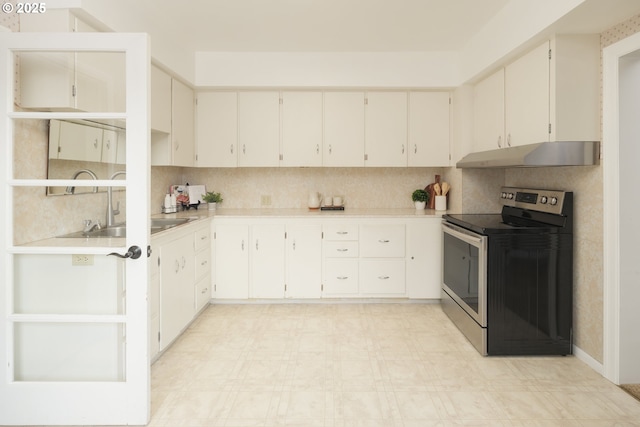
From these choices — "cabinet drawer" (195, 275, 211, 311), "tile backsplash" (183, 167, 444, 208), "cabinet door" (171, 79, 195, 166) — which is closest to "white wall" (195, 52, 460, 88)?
"cabinet door" (171, 79, 195, 166)

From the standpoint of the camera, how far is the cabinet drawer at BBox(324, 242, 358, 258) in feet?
13.6

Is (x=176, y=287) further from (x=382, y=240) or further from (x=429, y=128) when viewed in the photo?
(x=429, y=128)

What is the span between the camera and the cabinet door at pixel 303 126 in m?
4.36

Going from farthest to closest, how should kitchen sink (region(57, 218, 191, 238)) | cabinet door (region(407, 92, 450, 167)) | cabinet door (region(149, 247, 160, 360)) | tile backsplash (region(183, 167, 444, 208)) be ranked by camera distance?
tile backsplash (region(183, 167, 444, 208)) < cabinet door (region(407, 92, 450, 167)) < cabinet door (region(149, 247, 160, 360)) < kitchen sink (region(57, 218, 191, 238))

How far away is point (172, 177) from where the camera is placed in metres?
4.53

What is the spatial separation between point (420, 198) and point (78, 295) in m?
3.35

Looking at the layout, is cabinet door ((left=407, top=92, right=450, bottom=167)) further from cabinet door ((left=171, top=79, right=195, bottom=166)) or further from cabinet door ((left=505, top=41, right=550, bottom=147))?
cabinet door ((left=171, top=79, right=195, bottom=166))

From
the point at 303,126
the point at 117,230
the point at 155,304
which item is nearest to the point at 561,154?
the point at 303,126

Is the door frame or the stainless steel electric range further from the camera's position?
the stainless steel electric range

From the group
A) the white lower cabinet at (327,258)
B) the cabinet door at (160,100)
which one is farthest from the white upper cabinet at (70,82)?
the white lower cabinet at (327,258)

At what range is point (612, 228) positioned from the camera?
8.34 feet

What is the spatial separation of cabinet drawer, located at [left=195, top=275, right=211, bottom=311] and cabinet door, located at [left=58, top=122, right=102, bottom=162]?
1709 millimetres

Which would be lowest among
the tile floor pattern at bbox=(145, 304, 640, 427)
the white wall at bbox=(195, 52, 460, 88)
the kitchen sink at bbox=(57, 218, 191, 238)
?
the tile floor pattern at bbox=(145, 304, 640, 427)

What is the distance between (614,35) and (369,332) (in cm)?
259
